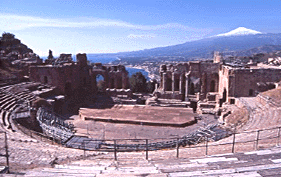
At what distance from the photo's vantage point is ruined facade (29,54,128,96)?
3189 cm

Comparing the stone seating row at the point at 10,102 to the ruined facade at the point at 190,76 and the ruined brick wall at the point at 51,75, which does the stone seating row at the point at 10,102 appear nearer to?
the ruined brick wall at the point at 51,75

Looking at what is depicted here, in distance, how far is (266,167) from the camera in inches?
285

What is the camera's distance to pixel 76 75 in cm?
3566

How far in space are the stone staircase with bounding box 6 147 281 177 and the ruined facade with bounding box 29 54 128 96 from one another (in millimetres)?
25716

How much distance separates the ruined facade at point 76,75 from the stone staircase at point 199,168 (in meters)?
25.7

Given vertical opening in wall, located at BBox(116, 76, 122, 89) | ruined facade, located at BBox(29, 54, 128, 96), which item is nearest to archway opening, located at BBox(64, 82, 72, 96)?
ruined facade, located at BBox(29, 54, 128, 96)

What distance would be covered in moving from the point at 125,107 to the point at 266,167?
2347cm

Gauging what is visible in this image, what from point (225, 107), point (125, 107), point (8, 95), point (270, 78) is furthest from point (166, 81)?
point (8, 95)

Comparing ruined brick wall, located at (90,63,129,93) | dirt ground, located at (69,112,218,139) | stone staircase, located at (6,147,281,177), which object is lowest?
dirt ground, located at (69,112,218,139)

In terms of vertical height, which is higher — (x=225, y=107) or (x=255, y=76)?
(x=255, y=76)

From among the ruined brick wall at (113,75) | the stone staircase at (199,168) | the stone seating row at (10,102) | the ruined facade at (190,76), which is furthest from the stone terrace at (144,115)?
the stone staircase at (199,168)

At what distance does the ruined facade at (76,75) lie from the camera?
105ft

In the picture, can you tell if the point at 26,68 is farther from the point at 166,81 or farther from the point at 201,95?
the point at 201,95

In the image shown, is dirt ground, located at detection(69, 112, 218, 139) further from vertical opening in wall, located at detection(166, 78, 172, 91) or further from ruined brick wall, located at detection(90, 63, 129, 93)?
vertical opening in wall, located at detection(166, 78, 172, 91)
